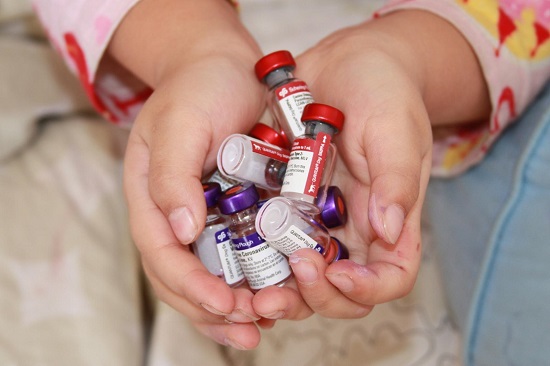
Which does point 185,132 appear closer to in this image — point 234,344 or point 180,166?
point 180,166

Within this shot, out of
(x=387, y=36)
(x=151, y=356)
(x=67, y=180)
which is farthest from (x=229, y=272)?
(x=67, y=180)

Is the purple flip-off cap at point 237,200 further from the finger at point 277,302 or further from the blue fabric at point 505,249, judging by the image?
the blue fabric at point 505,249

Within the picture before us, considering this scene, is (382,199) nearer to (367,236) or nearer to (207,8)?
(367,236)

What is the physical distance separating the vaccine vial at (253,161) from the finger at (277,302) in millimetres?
143

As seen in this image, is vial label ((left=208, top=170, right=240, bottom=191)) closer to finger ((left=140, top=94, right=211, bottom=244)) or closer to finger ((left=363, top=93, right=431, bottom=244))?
finger ((left=140, top=94, right=211, bottom=244))

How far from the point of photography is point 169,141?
0.69 m

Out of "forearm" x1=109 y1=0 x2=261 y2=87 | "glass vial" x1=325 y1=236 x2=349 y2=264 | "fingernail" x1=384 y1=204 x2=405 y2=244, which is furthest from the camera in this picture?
"forearm" x1=109 y1=0 x2=261 y2=87

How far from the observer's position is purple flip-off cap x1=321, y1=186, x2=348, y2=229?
2.43 feet

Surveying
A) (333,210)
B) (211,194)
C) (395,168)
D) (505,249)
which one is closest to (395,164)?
(395,168)

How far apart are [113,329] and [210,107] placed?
0.38 metres

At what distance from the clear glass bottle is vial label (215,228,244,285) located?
0.20 ft

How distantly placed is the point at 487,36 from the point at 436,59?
8 cm

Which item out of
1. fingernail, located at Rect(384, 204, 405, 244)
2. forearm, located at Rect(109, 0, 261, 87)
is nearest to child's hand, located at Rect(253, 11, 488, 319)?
fingernail, located at Rect(384, 204, 405, 244)

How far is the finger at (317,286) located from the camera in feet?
2.08
